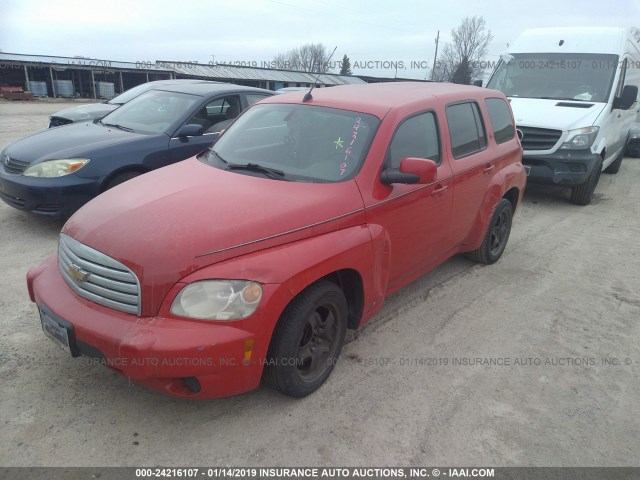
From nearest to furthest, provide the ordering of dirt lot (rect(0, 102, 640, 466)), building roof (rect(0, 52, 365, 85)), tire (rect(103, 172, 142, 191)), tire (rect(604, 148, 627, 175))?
dirt lot (rect(0, 102, 640, 466))
tire (rect(103, 172, 142, 191))
tire (rect(604, 148, 627, 175))
building roof (rect(0, 52, 365, 85))

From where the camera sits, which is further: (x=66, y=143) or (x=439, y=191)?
(x=66, y=143)

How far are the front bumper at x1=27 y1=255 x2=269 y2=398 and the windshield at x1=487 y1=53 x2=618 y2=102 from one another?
772 centimetres

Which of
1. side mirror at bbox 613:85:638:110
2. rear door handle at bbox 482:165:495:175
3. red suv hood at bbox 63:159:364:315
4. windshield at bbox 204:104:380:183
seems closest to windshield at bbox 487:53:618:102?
side mirror at bbox 613:85:638:110

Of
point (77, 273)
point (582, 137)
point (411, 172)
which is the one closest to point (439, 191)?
point (411, 172)

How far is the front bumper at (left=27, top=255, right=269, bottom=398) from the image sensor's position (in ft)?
7.47

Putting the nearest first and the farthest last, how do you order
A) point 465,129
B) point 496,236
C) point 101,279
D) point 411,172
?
point 101,279
point 411,172
point 465,129
point 496,236

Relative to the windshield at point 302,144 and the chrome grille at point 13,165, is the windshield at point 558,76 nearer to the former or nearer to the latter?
the windshield at point 302,144

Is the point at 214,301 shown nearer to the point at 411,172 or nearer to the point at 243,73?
the point at 411,172

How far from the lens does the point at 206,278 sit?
7.77 feet

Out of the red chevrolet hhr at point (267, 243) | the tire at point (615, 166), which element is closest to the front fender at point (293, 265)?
the red chevrolet hhr at point (267, 243)

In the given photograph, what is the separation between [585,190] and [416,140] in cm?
546

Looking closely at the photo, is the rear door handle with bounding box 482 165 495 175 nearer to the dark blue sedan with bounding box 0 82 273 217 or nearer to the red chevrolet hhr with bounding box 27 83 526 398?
the red chevrolet hhr with bounding box 27 83 526 398

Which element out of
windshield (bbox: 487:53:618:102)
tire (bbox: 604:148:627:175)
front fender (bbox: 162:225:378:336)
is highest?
windshield (bbox: 487:53:618:102)

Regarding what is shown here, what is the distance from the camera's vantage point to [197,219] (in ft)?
8.57
